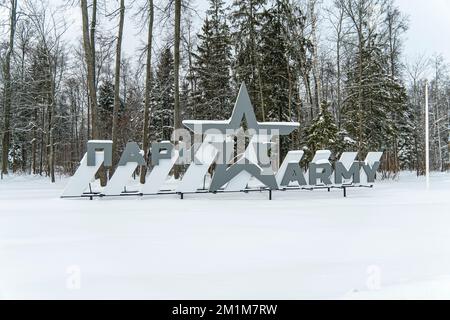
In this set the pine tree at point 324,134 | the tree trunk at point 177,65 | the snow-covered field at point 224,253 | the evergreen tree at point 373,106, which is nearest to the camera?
the snow-covered field at point 224,253

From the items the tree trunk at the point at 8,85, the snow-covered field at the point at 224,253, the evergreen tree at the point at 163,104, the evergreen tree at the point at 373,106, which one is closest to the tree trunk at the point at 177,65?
the snow-covered field at the point at 224,253

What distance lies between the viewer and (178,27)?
16547 mm

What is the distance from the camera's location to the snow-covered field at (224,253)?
3.92 m

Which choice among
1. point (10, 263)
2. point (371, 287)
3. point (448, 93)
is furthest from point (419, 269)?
point (448, 93)

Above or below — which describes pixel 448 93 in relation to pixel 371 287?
above

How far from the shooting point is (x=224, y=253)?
5.34 meters

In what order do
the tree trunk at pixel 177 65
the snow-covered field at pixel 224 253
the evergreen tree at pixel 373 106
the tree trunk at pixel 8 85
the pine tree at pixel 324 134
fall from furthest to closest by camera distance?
1. the evergreen tree at pixel 373 106
2. the tree trunk at pixel 8 85
3. the pine tree at pixel 324 134
4. the tree trunk at pixel 177 65
5. the snow-covered field at pixel 224 253

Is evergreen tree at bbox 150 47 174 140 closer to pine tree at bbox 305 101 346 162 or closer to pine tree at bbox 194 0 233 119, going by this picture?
pine tree at bbox 194 0 233 119

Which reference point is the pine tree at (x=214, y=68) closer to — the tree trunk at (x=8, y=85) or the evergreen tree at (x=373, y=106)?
the evergreen tree at (x=373, y=106)

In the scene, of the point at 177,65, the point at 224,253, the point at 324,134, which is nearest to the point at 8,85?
the point at 177,65

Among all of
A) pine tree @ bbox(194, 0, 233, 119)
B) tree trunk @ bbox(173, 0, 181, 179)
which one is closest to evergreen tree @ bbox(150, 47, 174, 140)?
pine tree @ bbox(194, 0, 233, 119)

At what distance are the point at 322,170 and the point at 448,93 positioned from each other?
1491 inches
